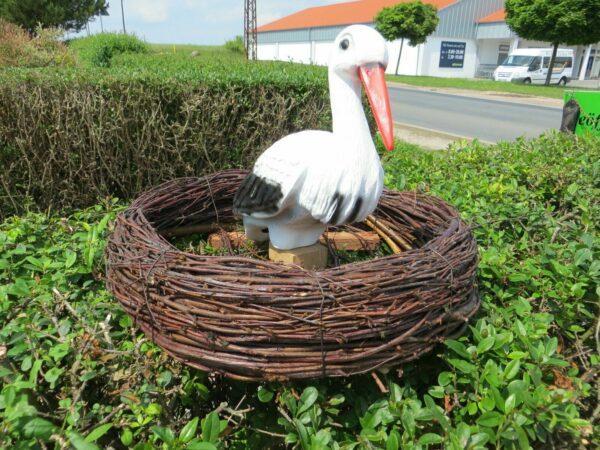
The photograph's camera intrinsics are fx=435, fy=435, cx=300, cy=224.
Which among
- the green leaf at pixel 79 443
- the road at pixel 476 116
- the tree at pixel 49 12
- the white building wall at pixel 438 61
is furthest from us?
the white building wall at pixel 438 61

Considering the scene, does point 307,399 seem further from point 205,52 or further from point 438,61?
point 438,61

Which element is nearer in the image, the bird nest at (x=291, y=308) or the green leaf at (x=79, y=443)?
the green leaf at (x=79, y=443)

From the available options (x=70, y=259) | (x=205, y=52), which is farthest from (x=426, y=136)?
(x=205, y=52)

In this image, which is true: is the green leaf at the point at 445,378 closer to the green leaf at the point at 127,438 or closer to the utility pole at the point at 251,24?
the green leaf at the point at 127,438

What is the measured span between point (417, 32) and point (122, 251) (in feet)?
94.3

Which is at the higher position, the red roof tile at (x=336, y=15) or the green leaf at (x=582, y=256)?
the red roof tile at (x=336, y=15)

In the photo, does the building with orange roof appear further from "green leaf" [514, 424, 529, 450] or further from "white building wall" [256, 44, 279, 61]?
"green leaf" [514, 424, 529, 450]

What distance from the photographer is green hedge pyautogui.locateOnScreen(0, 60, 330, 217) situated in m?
3.09

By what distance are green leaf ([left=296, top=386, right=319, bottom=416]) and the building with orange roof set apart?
103ft

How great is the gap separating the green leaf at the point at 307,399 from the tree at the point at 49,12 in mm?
21735

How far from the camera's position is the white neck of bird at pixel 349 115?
1473 millimetres

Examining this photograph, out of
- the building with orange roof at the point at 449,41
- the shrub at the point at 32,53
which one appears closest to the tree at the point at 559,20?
the building with orange roof at the point at 449,41

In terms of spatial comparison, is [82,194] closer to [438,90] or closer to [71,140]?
[71,140]

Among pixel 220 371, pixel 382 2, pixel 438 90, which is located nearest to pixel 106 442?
pixel 220 371
